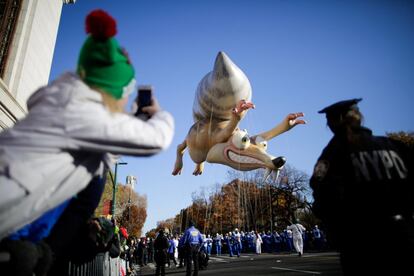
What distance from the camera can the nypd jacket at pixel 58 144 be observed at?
3.93 ft

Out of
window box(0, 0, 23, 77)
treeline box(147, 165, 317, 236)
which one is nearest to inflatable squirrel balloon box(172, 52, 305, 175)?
window box(0, 0, 23, 77)

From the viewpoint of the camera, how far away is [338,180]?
215 cm

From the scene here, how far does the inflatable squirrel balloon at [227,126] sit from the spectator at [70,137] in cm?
542

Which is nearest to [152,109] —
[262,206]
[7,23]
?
[7,23]

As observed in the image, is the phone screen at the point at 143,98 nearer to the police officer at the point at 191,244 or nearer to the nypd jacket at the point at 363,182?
the nypd jacket at the point at 363,182

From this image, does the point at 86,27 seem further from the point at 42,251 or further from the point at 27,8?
the point at 27,8

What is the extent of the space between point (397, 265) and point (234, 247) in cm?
2521

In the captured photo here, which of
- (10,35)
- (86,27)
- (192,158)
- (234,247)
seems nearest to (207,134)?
(192,158)

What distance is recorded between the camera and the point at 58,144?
1289 millimetres

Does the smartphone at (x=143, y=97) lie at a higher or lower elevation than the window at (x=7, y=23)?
lower

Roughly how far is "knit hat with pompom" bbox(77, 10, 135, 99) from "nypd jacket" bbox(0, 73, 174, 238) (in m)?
0.07

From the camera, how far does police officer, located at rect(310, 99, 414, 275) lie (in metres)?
1.94

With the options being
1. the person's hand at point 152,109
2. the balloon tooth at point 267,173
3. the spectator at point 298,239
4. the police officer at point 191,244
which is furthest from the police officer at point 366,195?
the spectator at point 298,239

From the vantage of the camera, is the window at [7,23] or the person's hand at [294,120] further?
the window at [7,23]
